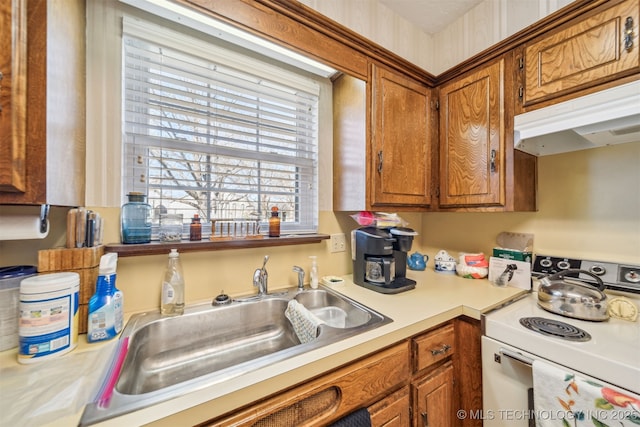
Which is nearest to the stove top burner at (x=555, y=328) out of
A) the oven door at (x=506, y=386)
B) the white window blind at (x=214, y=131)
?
the oven door at (x=506, y=386)

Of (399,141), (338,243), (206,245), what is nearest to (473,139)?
(399,141)

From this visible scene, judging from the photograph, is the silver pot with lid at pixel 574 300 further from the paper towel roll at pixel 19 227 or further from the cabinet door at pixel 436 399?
the paper towel roll at pixel 19 227

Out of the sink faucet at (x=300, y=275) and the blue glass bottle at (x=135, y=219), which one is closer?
the blue glass bottle at (x=135, y=219)

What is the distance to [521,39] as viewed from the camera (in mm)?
1184

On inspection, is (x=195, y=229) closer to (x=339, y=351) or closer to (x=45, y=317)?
(x=45, y=317)

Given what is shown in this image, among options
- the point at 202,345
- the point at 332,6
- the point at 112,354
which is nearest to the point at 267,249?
the point at 202,345

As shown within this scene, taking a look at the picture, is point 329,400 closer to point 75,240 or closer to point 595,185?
point 75,240

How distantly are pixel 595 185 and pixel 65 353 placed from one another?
2.23m

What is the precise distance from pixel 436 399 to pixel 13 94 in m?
1.63

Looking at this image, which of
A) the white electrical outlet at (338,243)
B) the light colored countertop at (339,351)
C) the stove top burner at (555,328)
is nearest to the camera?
the light colored countertop at (339,351)

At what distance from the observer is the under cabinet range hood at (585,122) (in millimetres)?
811

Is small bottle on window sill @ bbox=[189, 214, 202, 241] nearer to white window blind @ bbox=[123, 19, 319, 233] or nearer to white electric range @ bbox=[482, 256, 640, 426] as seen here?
white window blind @ bbox=[123, 19, 319, 233]

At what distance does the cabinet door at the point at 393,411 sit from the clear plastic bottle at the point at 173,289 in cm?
81

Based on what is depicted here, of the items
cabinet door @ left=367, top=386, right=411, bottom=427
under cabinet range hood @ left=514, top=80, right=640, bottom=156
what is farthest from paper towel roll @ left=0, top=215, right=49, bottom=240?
under cabinet range hood @ left=514, top=80, right=640, bottom=156
